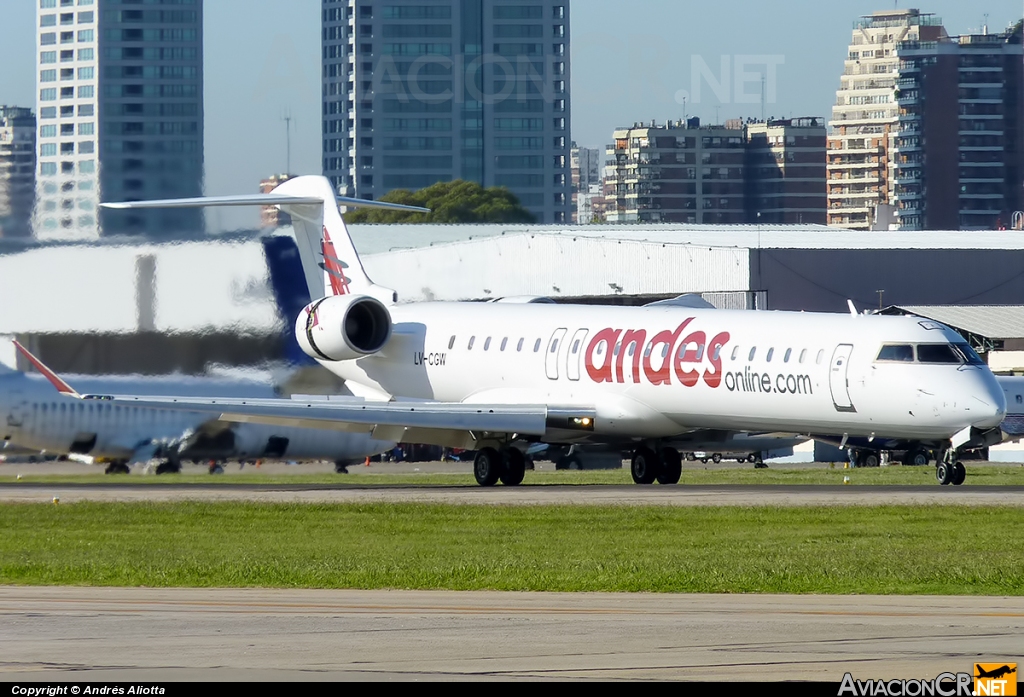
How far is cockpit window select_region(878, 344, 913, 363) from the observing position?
3147 cm

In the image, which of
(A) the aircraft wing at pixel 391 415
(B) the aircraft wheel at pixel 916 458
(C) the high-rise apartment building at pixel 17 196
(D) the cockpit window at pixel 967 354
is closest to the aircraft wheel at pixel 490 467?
(A) the aircraft wing at pixel 391 415

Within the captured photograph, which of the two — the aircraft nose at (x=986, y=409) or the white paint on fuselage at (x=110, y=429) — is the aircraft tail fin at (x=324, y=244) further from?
the aircraft nose at (x=986, y=409)

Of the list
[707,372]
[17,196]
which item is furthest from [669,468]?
[17,196]

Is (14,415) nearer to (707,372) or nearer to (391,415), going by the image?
(391,415)

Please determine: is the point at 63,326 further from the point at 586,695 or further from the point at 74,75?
the point at 74,75

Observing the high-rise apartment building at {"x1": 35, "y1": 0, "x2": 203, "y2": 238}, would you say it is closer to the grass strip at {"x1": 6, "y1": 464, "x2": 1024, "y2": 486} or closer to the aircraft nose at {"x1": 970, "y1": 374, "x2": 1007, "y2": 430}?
the grass strip at {"x1": 6, "y1": 464, "x2": 1024, "y2": 486}

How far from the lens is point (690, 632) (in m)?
12.7

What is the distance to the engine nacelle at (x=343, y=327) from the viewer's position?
38.4 meters

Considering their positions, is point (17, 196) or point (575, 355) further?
point (17, 196)

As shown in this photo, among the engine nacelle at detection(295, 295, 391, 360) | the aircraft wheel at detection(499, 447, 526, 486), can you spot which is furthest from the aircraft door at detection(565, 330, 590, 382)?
the engine nacelle at detection(295, 295, 391, 360)

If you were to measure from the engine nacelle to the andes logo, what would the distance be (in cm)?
570

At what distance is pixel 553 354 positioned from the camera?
36.6 m

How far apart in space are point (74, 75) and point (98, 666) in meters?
182

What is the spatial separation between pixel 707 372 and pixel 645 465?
4.48 meters
